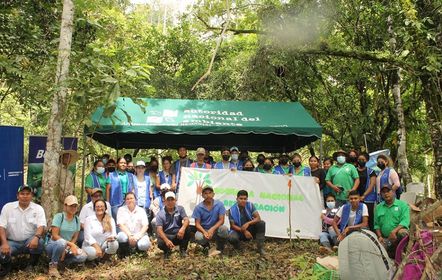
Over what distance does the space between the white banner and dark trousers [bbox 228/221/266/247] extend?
0.82 metres

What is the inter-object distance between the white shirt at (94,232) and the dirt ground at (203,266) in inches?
12.8

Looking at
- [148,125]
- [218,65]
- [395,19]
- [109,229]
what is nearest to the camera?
[109,229]

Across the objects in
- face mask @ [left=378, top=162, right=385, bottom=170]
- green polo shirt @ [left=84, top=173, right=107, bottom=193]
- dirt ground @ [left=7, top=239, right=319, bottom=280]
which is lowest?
dirt ground @ [left=7, top=239, right=319, bottom=280]

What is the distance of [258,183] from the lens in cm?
751

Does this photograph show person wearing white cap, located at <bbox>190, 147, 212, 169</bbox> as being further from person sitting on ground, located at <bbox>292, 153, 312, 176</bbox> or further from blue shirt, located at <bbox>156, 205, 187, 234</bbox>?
person sitting on ground, located at <bbox>292, 153, 312, 176</bbox>

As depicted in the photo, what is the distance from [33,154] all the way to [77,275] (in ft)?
9.97

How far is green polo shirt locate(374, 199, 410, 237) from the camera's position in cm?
619

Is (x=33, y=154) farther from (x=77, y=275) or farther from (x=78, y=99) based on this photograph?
(x=77, y=275)

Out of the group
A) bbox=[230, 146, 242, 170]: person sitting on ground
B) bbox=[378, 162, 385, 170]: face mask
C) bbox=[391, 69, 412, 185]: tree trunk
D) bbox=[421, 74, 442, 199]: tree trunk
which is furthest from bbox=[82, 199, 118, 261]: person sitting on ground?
bbox=[391, 69, 412, 185]: tree trunk

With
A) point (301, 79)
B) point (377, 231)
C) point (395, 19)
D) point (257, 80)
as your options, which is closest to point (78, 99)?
point (377, 231)

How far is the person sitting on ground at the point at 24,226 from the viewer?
5527 mm

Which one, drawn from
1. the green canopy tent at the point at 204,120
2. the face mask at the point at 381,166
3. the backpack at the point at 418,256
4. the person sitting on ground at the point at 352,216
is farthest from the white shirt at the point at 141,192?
the backpack at the point at 418,256

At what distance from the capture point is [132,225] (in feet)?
21.1

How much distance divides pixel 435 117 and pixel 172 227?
179 inches
